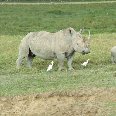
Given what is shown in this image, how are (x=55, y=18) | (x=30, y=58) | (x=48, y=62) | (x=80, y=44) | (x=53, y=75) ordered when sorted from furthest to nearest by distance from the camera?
(x=55, y=18) < (x=48, y=62) < (x=30, y=58) < (x=80, y=44) < (x=53, y=75)

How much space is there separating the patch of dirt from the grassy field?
0.29 meters

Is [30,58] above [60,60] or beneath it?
beneath

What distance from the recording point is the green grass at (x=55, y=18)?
2708cm

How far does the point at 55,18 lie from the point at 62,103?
69.5 ft

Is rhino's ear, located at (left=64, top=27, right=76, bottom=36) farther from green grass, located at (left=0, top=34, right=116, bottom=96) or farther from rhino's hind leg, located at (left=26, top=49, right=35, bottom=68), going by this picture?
rhino's hind leg, located at (left=26, top=49, right=35, bottom=68)

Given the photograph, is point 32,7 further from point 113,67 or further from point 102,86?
point 102,86

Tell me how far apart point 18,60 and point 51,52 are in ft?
4.13

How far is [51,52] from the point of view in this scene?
14.5 metres

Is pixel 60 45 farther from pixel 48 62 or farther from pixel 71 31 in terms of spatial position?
pixel 48 62

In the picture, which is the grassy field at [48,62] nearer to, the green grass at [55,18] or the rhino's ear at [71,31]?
the green grass at [55,18]

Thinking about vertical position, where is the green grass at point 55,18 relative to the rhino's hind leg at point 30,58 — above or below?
below

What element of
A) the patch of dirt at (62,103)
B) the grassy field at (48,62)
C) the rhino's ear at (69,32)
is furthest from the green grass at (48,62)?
the rhino's ear at (69,32)

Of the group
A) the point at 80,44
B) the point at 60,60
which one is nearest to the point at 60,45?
the point at 60,60

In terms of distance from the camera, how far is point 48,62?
1628 cm
